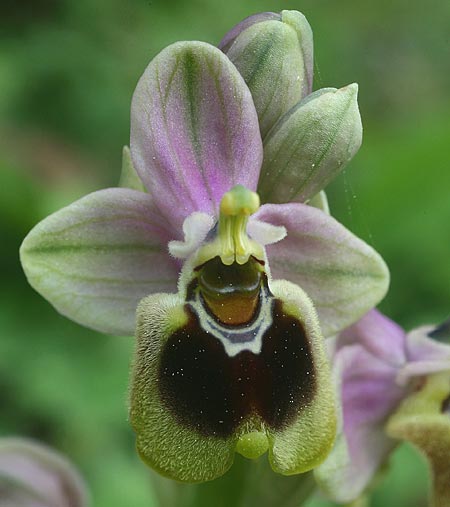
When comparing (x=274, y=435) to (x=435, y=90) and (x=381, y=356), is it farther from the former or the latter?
(x=435, y=90)

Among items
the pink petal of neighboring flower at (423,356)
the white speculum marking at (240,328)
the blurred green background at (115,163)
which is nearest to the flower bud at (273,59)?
the white speculum marking at (240,328)

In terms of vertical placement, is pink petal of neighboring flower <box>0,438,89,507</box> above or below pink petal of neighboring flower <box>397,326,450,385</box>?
below

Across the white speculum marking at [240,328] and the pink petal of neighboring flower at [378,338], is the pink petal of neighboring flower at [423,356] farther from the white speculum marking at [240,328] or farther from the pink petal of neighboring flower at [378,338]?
the white speculum marking at [240,328]

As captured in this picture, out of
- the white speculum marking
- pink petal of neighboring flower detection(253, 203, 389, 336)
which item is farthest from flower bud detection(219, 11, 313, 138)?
the white speculum marking

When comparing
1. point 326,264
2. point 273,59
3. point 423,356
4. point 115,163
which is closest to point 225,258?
point 326,264

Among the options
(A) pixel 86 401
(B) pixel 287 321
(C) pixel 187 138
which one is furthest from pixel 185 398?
(A) pixel 86 401

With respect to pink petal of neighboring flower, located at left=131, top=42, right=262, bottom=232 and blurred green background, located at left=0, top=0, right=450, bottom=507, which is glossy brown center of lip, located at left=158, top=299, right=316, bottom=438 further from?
blurred green background, located at left=0, top=0, right=450, bottom=507

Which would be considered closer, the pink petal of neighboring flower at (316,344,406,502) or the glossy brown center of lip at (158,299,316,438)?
the glossy brown center of lip at (158,299,316,438)
